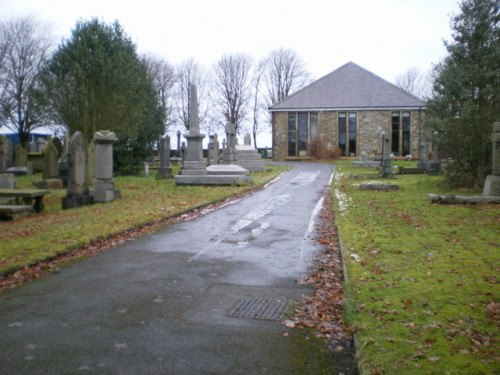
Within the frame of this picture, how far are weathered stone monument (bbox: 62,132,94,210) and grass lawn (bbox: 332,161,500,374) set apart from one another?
763 cm

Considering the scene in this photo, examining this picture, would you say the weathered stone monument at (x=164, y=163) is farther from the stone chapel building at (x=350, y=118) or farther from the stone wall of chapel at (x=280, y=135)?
the stone wall of chapel at (x=280, y=135)

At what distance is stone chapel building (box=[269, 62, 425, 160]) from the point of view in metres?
47.9

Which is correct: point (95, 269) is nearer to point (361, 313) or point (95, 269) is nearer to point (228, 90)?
point (361, 313)

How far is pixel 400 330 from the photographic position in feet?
14.9

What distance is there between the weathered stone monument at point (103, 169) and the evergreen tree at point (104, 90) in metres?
8.04

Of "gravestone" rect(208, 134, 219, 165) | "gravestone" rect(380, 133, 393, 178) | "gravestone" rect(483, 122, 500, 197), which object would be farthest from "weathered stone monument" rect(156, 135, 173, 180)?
"gravestone" rect(483, 122, 500, 197)

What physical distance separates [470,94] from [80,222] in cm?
1512

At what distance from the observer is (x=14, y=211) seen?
474 inches

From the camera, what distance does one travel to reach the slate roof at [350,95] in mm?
48319

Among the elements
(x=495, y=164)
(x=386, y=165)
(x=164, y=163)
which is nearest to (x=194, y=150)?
(x=164, y=163)

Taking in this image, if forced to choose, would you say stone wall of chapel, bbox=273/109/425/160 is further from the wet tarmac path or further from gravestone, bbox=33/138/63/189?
the wet tarmac path

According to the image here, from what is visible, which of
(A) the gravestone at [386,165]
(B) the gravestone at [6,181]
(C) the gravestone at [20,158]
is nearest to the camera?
(B) the gravestone at [6,181]

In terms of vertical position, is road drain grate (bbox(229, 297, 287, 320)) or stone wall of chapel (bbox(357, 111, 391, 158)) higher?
stone wall of chapel (bbox(357, 111, 391, 158))

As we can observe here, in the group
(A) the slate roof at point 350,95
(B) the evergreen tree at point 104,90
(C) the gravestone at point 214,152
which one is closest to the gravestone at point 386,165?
(C) the gravestone at point 214,152
